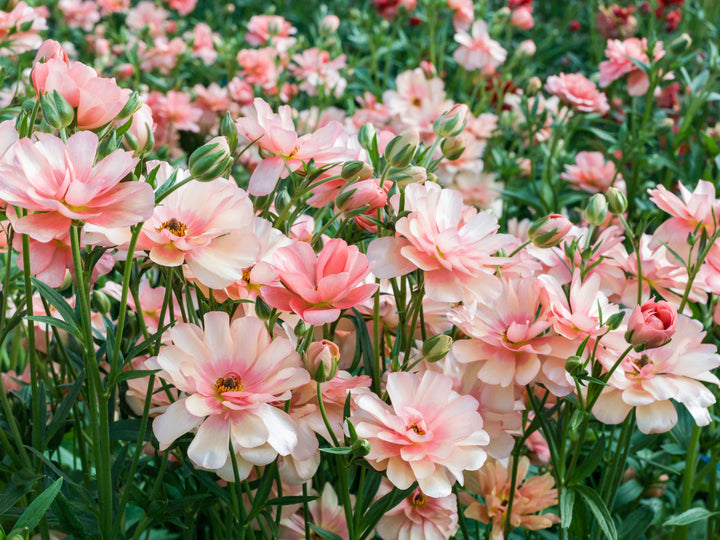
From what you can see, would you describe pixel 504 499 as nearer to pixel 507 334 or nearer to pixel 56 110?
pixel 507 334

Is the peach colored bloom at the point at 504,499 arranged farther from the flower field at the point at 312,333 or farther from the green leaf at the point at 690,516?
the green leaf at the point at 690,516

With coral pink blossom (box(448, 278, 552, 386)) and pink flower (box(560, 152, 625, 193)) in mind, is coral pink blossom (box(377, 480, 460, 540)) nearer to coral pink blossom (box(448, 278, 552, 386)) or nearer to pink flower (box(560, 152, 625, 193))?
coral pink blossom (box(448, 278, 552, 386))

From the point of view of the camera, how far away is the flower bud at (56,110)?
24.6 inches

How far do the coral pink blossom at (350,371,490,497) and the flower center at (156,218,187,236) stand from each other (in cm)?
21

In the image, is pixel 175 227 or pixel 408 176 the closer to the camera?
pixel 175 227

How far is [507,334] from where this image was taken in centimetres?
73

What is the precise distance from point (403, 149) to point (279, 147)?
0.40 feet

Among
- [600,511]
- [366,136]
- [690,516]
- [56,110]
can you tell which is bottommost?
[690,516]

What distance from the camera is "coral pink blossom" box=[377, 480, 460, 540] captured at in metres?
0.79

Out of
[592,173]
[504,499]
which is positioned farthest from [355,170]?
[592,173]

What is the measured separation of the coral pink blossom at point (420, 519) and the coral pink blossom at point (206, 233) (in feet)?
1.07

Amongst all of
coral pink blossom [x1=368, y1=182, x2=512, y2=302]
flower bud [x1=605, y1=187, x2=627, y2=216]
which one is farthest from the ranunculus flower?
flower bud [x1=605, y1=187, x2=627, y2=216]

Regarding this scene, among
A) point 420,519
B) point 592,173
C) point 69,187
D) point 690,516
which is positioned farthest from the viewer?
point 592,173

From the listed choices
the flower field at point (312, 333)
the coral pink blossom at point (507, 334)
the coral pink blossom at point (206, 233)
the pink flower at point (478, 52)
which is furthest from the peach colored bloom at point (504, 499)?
the pink flower at point (478, 52)
